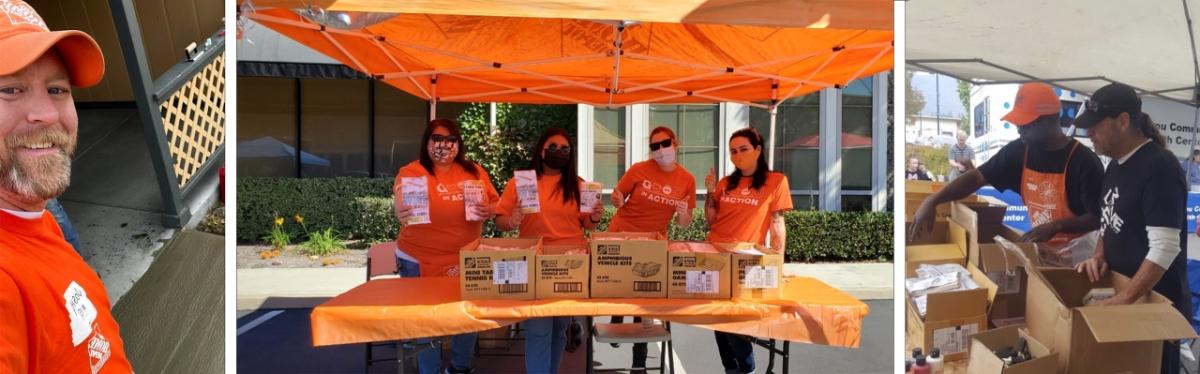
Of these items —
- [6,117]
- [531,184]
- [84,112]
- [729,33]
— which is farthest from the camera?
[729,33]

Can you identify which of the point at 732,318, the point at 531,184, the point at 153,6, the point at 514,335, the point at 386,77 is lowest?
the point at 514,335

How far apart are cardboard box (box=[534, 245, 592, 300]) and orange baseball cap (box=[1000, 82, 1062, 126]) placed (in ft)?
6.13

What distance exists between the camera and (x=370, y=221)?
9.35 m

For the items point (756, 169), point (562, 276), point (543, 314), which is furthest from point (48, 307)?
point (756, 169)

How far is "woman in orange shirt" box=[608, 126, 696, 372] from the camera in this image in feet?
15.1

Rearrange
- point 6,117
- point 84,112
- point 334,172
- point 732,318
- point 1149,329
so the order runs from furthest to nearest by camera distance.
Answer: point 334,172 < point 732,318 < point 1149,329 < point 84,112 < point 6,117

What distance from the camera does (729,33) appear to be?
4242 mm

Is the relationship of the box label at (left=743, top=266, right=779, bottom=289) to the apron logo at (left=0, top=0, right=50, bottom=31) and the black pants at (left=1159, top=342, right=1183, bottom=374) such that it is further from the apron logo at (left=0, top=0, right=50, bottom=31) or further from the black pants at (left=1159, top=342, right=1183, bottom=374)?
the apron logo at (left=0, top=0, right=50, bottom=31)

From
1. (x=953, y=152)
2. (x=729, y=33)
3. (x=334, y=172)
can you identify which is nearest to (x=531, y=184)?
(x=729, y=33)

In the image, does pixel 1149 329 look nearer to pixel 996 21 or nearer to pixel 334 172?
pixel 996 21

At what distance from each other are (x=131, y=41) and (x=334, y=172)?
10228 mm

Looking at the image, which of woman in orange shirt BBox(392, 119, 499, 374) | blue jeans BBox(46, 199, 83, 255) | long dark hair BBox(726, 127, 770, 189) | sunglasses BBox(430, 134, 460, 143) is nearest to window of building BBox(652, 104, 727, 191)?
long dark hair BBox(726, 127, 770, 189)

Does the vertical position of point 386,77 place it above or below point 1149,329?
above

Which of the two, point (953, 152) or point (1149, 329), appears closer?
point (1149, 329)
